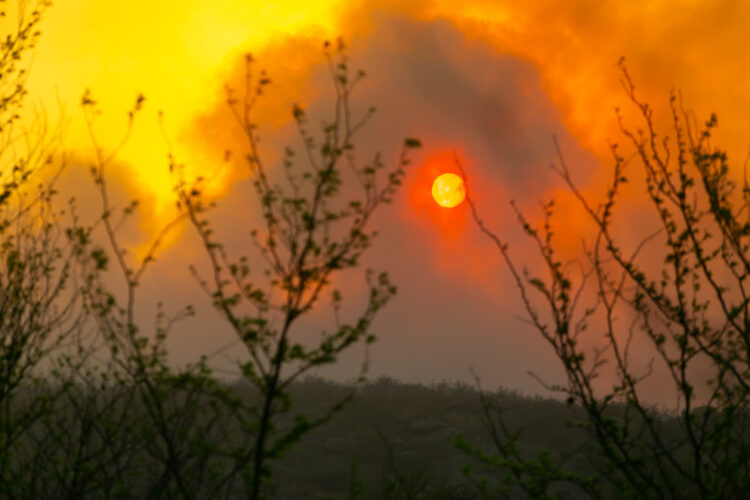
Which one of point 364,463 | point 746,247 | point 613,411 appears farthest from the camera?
point 613,411

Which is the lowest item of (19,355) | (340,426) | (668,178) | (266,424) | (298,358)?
(266,424)

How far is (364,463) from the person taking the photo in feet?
76.6

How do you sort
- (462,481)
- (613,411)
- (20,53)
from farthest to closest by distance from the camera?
1. (613,411)
2. (462,481)
3. (20,53)

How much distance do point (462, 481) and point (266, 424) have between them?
50.8ft

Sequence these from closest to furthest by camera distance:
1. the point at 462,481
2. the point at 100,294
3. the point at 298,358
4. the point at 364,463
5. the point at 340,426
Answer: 1. the point at 298,358
2. the point at 100,294
3. the point at 462,481
4. the point at 364,463
5. the point at 340,426

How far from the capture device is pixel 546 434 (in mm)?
24500

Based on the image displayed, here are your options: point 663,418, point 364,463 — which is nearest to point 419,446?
point 364,463

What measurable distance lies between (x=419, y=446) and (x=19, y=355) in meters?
16.6

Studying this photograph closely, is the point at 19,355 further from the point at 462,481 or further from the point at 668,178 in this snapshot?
the point at 462,481

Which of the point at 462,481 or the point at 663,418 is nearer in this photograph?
the point at 462,481

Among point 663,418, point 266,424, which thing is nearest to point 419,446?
point 663,418

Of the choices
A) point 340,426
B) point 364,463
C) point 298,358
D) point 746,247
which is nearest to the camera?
point 298,358

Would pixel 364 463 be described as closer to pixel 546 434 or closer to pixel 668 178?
pixel 546 434

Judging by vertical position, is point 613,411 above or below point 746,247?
above
